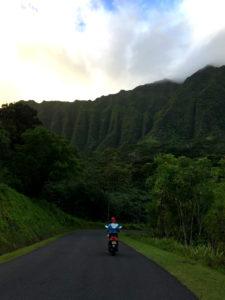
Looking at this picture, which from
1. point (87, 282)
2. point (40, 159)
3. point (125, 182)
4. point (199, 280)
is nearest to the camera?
point (87, 282)

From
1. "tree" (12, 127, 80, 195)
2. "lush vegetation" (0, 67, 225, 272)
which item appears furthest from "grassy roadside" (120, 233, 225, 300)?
"tree" (12, 127, 80, 195)

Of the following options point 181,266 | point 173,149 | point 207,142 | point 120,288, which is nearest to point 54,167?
point 181,266

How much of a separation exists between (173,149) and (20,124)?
244ft

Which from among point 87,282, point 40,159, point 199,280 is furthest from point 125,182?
point 87,282

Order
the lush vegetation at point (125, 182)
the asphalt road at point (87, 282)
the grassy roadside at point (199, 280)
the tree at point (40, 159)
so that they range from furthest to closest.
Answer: the tree at point (40, 159)
the lush vegetation at point (125, 182)
the grassy roadside at point (199, 280)
the asphalt road at point (87, 282)

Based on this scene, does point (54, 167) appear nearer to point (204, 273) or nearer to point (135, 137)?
point (204, 273)

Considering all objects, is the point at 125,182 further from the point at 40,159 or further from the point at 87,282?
the point at 87,282

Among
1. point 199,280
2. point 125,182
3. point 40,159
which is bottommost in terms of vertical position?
point 199,280

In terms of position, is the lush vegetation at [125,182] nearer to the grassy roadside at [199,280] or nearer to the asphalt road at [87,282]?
the grassy roadside at [199,280]

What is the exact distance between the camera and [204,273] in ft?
33.2

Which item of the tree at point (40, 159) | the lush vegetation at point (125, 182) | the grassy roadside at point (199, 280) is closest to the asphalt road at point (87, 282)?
the grassy roadside at point (199, 280)

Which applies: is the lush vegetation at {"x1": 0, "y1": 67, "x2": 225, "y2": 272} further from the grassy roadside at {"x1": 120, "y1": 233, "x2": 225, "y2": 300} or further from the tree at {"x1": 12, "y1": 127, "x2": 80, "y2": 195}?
the grassy roadside at {"x1": 120, "y1": 233, "x2": 225, "y2": 300}

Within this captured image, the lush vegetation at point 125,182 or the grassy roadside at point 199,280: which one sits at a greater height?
the lush vegetation at point 125,182

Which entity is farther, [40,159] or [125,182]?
[125,182]
